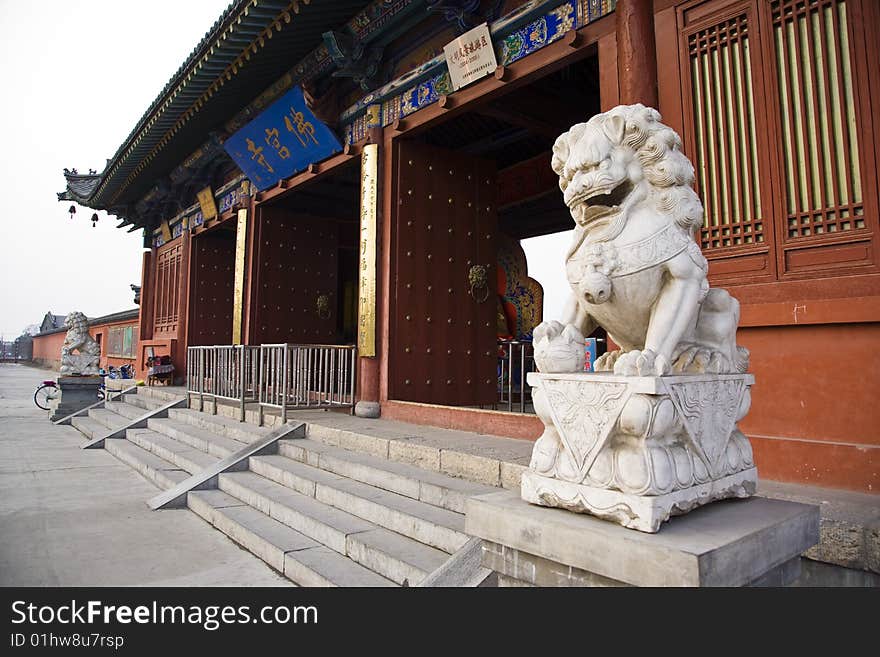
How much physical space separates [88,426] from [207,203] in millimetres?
4165

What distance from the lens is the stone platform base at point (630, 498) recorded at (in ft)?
5.02

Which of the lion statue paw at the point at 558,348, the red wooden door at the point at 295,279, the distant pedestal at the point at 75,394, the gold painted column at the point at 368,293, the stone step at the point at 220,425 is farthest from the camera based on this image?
the distant pedestal at the point at 75,394

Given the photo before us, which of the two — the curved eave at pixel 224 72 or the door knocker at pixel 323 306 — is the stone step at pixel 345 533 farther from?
the door knocker at pixel 323 306

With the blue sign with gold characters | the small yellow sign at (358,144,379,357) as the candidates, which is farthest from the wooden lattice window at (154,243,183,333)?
the small yellow sign at (358,144,379,357)

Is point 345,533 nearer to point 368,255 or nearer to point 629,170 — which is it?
point 629,170

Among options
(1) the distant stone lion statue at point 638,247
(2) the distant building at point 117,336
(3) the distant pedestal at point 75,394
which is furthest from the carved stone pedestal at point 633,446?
(2) the distant building at point 117,336

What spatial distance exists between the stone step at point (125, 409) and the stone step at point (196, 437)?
1326 mm

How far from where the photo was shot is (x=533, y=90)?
5641 mm

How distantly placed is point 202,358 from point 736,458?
675cm

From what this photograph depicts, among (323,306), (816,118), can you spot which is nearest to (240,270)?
(323,306)

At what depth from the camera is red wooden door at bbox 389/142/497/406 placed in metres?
5.78

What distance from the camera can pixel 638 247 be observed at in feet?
6.16

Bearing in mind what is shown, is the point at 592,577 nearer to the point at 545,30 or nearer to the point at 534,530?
the point at 534,530
